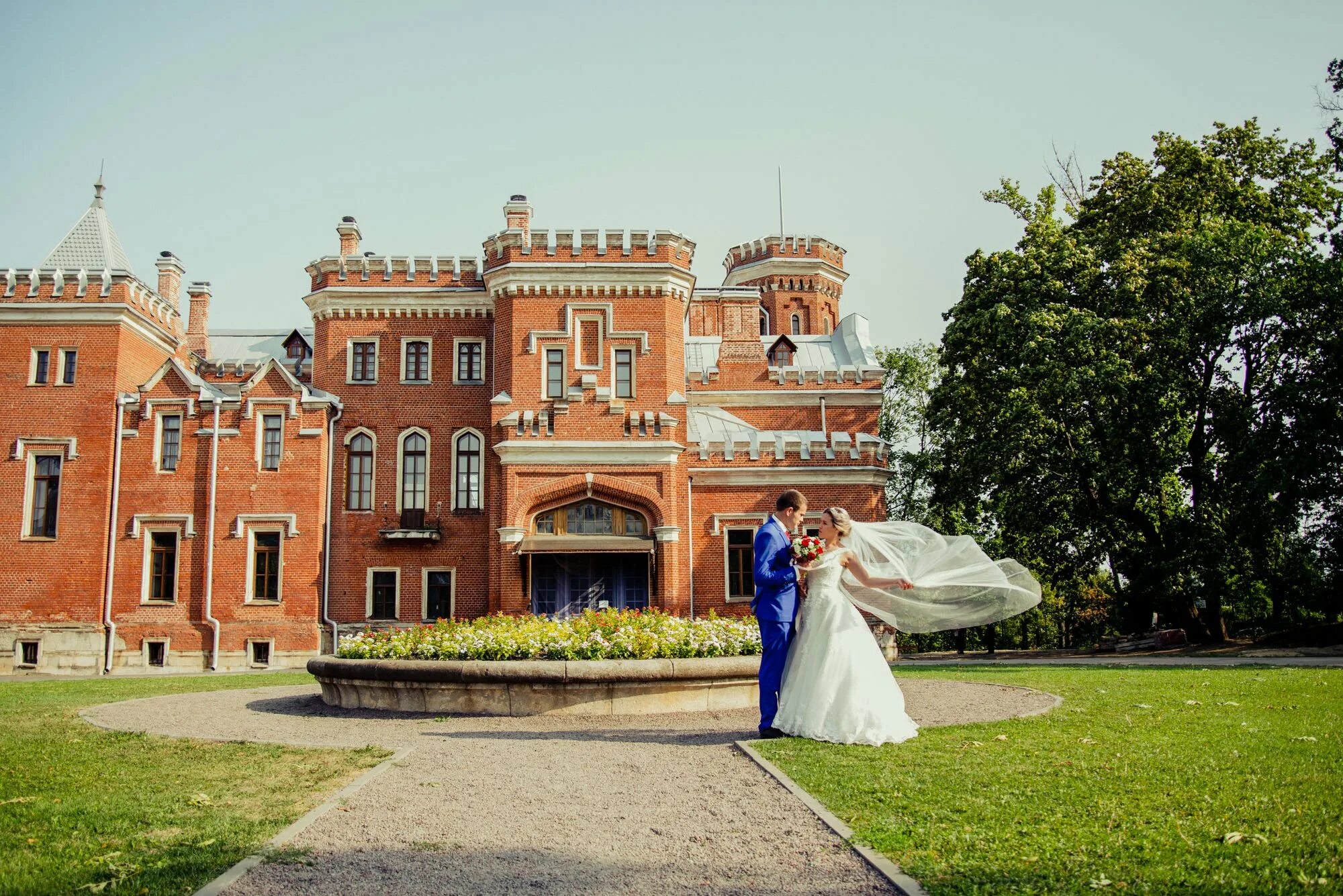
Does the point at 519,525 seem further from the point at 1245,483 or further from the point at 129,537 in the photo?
the point at 1245,483

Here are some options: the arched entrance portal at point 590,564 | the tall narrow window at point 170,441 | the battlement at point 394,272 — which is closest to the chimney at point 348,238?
the battlement at point 394,272

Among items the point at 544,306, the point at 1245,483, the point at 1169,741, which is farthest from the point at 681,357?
the point at 1169,741

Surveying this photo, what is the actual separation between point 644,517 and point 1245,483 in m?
15.4

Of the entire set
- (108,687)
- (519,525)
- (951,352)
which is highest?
(951,352)

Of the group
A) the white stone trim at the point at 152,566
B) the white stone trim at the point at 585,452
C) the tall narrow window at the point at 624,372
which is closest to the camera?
the white stone trim at the point at 585,452

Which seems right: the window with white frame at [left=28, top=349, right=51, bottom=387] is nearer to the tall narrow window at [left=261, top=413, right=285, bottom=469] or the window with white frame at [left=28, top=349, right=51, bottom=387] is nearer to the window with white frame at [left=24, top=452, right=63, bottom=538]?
the window with white frame at [left=24, top=452, right=63, bottom=538]

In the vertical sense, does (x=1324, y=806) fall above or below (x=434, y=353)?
below

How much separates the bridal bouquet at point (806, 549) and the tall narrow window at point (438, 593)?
22191 mm

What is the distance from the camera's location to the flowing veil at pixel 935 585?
10562 millimetres

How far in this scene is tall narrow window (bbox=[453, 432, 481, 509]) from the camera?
31.4 m

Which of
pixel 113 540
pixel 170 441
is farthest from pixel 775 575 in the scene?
pixel 113 540

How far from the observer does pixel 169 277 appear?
119ft

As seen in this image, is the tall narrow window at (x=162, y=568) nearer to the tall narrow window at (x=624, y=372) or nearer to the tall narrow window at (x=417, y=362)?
the tall narrow window at (x=417, y=362)

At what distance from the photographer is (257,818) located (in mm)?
6699
